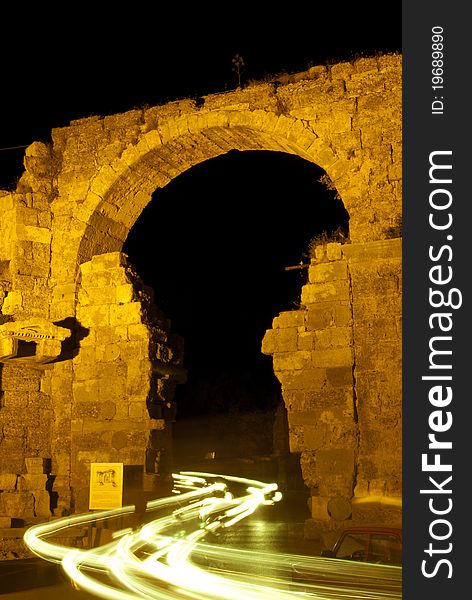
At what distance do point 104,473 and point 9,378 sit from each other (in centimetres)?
272

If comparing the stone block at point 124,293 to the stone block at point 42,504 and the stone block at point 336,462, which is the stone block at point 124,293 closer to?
the stone block at point 42,504

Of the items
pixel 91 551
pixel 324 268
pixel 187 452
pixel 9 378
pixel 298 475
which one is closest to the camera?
pixel 91 551

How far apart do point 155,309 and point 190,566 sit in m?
4.84

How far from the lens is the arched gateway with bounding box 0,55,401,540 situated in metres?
10.5

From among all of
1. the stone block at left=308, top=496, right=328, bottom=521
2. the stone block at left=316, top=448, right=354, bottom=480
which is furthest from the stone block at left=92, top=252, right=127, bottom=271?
the stone block at left=308, top=496, right=328, bottom=521

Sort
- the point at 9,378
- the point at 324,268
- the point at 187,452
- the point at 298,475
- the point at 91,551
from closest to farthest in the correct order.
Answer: the point at 91,551
the point at 324,268
the point at 9,378
the point at 298,475
the point at 187,452

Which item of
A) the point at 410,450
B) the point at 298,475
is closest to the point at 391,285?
the point at 410,450

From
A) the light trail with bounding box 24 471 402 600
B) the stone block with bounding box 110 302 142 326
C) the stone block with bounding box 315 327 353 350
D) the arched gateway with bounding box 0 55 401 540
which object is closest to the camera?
the light trail with bounding box 24 471 402 600

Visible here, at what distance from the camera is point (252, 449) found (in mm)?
25156

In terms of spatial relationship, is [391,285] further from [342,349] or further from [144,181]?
[144,181]

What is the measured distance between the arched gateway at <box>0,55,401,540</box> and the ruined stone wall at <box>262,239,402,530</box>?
19 millimetres

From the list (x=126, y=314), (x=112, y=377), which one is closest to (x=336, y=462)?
(x=112, y=377)

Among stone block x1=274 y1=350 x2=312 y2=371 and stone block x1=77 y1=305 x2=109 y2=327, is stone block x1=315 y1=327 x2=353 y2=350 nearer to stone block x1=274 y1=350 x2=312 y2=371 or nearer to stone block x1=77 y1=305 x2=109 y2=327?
stone block x1=274 y1=350 x2=312 y2=371

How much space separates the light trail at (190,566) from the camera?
670cm
